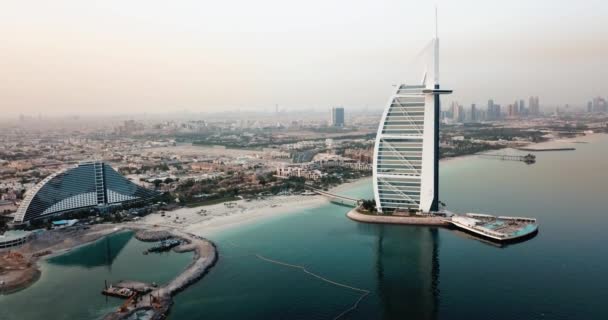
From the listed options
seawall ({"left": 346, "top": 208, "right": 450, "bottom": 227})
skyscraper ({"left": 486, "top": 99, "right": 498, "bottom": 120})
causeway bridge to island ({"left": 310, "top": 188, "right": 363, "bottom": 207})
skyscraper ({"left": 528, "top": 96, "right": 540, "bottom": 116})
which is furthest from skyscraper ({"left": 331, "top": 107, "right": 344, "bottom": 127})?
seawall ({"left": 346, "top": 208, "right": 450, "bottom": 227})

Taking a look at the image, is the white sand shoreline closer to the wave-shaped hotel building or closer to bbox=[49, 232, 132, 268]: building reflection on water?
bbox=[49, 232, 132, 268]: building reflection on water

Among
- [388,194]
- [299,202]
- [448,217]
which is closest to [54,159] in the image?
[299,202]

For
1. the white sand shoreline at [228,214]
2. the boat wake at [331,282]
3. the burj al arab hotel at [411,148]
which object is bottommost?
the boat wake at [331,282]

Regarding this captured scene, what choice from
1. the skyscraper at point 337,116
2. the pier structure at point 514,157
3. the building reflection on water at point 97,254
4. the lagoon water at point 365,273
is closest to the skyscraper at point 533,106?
the skyscraper at point 337,116

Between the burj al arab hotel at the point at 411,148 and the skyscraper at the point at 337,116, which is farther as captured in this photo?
the skyscraper at the point at 337,116

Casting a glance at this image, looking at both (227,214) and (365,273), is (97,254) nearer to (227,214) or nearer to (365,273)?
Result: (227,214)

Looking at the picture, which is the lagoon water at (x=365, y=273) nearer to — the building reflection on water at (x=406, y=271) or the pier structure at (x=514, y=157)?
the building reflection on water at (x=406, y=271)
